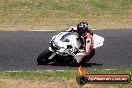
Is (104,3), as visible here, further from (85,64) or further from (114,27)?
(85,64)

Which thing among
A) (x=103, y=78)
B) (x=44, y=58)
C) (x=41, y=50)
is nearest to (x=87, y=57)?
(x=44, y=58)

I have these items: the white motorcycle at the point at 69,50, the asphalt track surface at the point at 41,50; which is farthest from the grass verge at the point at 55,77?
the white motorcycle at the point at 69,50

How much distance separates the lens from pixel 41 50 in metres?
21.5

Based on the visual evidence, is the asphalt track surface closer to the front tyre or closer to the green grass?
the front tyre

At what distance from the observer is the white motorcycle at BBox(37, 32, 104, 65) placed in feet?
62.9

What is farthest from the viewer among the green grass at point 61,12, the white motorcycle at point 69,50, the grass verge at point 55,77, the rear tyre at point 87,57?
the green grass at point 61,12

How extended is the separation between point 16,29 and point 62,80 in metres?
10.8

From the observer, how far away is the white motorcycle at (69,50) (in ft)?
62.9

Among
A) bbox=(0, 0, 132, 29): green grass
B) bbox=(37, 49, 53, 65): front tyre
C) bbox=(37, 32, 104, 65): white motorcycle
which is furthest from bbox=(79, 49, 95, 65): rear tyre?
bbox=(0, 0, 132, 29): green grass

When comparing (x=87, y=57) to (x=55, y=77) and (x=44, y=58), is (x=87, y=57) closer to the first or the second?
(x=44, y=58)

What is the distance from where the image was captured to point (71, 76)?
650 inches

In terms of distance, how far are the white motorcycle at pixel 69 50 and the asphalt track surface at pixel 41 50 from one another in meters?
0.29

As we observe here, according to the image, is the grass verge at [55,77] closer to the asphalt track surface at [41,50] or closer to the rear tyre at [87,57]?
the asphalt track surface at [41,50]

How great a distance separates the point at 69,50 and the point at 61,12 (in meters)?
11.8
